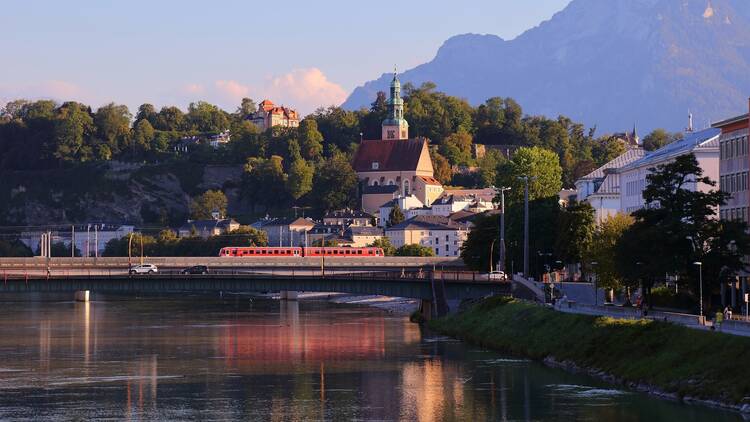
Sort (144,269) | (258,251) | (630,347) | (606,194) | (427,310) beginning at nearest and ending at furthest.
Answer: (630,347), (427,310), (606,194), (144,269), (258,251)

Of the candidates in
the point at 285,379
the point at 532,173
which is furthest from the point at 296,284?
the point at 532,173

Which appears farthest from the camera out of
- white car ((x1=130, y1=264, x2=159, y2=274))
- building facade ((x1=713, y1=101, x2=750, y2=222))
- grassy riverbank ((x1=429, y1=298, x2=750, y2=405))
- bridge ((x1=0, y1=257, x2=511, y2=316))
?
white car ((x1=130, y1=264, x2=159, y2=274))

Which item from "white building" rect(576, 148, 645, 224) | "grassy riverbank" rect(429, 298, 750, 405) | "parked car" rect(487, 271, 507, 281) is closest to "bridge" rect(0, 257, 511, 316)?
"parked car" rect(487, 271, 507, 281)

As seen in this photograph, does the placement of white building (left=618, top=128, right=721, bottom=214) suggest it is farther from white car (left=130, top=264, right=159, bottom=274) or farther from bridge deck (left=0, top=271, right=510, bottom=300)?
white car (left=130, top=264, right=159, bottom=274)

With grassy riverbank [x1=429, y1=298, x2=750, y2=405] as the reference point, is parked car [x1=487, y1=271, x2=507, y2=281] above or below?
above

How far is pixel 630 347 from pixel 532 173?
303 feet

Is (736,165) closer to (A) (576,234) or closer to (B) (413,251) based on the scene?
(A) (576,234)

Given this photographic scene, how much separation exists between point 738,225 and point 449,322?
95.2 ft

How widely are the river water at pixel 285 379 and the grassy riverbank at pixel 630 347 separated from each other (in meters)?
1.07

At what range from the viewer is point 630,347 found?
66750mm

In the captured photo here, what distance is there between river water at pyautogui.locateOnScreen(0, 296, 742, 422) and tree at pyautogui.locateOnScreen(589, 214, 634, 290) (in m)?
7.87

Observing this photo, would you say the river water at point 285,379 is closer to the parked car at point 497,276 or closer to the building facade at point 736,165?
the parked car at point 497,276

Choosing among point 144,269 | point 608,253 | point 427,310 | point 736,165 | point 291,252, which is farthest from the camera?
point 291,252

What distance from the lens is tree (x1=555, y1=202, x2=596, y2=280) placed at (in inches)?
4156
